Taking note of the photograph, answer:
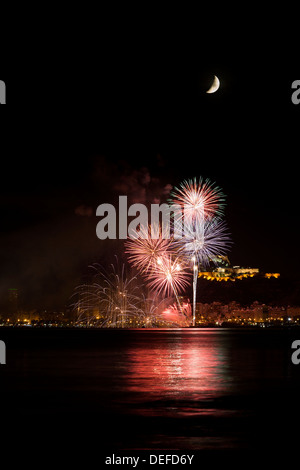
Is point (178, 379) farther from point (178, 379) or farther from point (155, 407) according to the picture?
point (155, 407)

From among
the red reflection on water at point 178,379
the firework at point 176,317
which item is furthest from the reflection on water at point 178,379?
the firework at point 176,317

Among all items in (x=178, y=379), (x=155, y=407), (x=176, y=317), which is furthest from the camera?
(x=176, y=317)

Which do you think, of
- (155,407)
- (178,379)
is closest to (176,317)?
(178,379)

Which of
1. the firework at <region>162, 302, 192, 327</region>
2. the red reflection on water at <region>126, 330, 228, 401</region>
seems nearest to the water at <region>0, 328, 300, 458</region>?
the red reflection on water at <region>126, 330, 228, 401</region>

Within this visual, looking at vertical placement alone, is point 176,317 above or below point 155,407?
above

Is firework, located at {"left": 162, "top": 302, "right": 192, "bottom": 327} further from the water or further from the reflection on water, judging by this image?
the water

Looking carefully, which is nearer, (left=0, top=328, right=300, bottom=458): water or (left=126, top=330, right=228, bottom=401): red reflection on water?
(left=0, top=328, right=300, bottom=458): water
